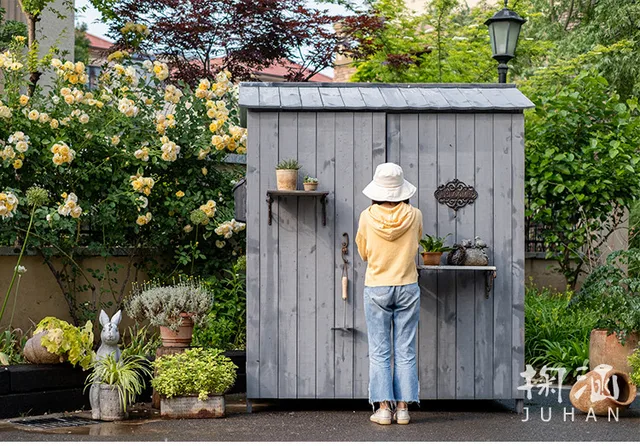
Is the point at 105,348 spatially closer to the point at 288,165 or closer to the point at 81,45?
the point at 288,165

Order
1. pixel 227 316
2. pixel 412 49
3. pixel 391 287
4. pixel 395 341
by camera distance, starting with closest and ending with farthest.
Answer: pixel 391 287, pixel 395 341, pixel 227 316, pixel 412 49

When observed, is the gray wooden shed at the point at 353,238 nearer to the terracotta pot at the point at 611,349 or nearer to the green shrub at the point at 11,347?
the terracotta pot at the point at 611,349

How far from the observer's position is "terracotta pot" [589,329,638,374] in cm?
802

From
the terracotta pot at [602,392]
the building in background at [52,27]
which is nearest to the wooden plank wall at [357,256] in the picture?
the terracotta pot at [602,392]

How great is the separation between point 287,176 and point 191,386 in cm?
172

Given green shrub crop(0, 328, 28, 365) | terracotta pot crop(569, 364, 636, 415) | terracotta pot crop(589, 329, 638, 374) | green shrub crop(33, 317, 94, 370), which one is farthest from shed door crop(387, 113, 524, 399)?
green shrub crop(0, 328, 28, 365)

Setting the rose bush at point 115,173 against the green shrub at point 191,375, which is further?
the rose bush at point 115,173

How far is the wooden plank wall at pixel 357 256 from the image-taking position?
727 centimetres

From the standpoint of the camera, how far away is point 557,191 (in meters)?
10.5

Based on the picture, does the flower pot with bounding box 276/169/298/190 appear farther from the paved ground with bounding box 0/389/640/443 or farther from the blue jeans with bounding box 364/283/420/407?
the paved ground with bounding box 0/389/640/443

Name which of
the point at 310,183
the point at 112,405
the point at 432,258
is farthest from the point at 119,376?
the point at 432,258

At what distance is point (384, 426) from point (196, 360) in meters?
1.48

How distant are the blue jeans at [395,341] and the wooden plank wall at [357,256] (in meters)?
0.51

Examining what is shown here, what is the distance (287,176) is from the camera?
23.3 ft
